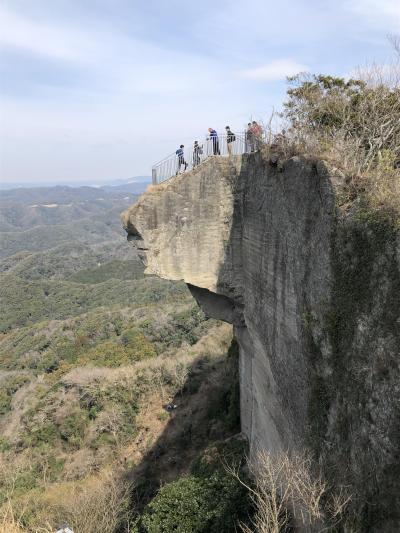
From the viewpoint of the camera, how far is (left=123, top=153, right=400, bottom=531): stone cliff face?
23.3 ft

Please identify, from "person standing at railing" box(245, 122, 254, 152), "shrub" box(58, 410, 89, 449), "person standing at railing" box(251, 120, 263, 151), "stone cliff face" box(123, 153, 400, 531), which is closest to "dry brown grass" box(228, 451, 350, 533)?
"stone cliff face" box(123, 153, 400, 531)

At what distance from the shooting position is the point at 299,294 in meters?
9.99

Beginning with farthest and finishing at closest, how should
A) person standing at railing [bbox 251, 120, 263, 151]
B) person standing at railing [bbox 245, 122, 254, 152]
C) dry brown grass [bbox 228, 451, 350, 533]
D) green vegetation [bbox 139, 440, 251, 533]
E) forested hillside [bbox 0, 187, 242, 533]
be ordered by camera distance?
forested hillside [bbox 0, 187, 242, 533] < person standing at railing [bbox 245, 122, 254, 152] < green vegetation [bbox 139, 440, 251, 533] < person standing at railing [bbox 251, 120, 263, 151] < dry brown grass [bbox 228, 451, 350, 533]

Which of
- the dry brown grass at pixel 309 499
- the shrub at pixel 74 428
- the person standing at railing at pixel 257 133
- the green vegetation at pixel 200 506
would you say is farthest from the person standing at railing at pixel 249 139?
the shrub at pixel 74 428

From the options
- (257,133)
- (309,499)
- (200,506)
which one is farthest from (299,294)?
(200,506)

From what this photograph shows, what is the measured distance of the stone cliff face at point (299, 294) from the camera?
712 centimetres

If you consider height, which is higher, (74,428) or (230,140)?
(230,140)

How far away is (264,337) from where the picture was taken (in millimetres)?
12719

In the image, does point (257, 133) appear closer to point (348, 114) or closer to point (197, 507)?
point (348, 114)

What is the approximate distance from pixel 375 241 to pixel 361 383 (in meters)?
2.41

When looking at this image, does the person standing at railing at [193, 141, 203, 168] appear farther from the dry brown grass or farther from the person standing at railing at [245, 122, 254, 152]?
the dry brown grass

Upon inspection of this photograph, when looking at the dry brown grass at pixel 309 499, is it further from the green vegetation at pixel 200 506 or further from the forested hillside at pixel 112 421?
the forested hillside at pixel 112 421

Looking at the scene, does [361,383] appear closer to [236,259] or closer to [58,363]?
[236,259]

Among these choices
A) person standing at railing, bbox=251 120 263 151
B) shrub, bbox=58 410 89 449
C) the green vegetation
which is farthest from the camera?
shrub, bbox=58 410 89 449
